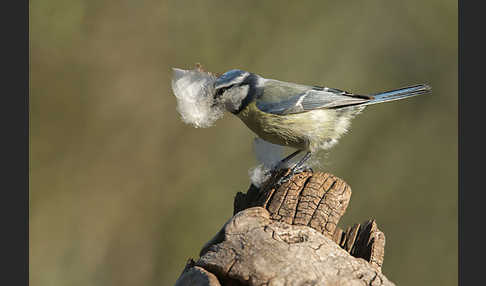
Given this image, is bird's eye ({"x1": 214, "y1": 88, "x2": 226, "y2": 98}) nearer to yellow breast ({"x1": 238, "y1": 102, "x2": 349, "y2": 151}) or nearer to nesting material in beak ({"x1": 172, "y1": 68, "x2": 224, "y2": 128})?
nesting material in beak ({"x1": 172, "y1": 68, "x2": 224, "y2": 128})

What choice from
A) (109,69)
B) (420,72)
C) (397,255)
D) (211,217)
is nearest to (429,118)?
(420,72)

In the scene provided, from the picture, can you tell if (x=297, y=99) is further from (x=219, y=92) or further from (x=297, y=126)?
(x=219, y=92)

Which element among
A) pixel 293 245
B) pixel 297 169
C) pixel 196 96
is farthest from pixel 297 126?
pixel 293 245

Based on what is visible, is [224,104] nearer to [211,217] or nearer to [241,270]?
[241,270]

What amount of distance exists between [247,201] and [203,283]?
68 cm

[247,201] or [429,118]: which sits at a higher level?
[429,118]

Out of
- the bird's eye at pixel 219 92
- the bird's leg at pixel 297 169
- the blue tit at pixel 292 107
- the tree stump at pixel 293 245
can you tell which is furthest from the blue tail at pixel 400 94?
the bird's eye at pixel 219 92

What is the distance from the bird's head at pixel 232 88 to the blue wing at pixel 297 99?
85 mm

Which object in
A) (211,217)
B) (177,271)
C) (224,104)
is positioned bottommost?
(177,271)

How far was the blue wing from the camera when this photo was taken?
243cm

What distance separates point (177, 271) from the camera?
3654 mm

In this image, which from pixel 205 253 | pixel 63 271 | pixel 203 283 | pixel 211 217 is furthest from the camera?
pixel 211 217

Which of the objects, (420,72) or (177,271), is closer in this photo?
(177,271)

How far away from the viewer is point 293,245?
6.40ft
